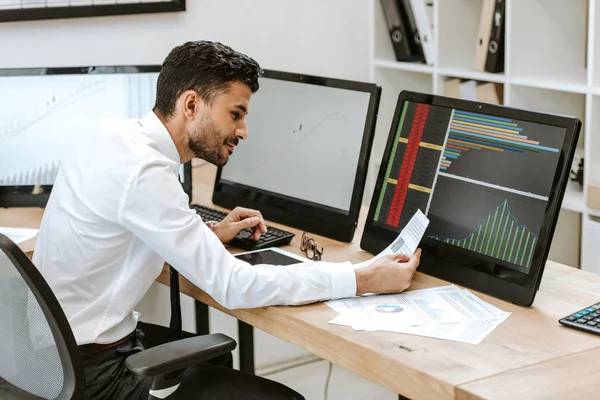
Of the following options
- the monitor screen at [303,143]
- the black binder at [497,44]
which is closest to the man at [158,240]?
the monitor screen at [303,143]

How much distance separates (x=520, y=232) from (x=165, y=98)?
0.81 m

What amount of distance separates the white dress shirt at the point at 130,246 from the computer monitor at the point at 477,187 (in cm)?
29

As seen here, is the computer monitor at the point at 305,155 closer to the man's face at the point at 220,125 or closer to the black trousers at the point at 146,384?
the man's face at the point at 220,125

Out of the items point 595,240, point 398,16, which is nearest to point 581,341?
point 595,240

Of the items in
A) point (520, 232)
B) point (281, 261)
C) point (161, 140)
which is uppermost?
point (161, 140)

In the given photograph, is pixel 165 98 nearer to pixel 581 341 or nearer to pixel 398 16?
pixel 581 341

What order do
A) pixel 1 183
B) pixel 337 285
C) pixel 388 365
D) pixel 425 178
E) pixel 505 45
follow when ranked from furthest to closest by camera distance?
pixel 505 45
pixel 1 183
pixel 425 178
pixel 337 285
pixel 388 365

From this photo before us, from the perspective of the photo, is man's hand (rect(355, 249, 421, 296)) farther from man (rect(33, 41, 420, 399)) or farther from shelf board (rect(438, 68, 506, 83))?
shelf board (rect(438, 68, 506, 83))

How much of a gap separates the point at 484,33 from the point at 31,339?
1966 millimetres

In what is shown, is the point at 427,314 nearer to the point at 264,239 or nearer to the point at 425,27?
the point at 264,239

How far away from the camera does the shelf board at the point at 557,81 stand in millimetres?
2715

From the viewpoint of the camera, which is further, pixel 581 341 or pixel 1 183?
pixel 1 183

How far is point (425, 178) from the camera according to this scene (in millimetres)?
2062

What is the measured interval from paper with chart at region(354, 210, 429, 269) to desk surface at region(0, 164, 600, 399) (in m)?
0.08
